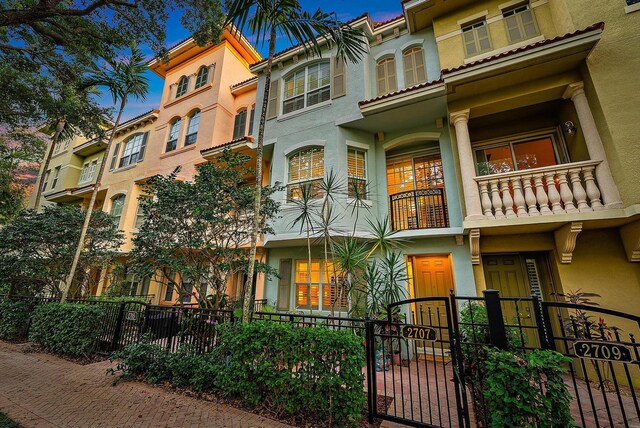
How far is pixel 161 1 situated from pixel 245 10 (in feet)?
18.0

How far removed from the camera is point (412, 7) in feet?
26.0

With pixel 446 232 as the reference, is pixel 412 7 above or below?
above

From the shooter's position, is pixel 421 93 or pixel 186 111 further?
pixel 186 111

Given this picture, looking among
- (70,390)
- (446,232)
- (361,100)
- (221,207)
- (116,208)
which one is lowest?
(70,390)

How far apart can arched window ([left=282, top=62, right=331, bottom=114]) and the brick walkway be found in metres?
9.20

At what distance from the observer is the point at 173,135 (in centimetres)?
1384

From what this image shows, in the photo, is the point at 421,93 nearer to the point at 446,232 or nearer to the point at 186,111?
the point at 446,232

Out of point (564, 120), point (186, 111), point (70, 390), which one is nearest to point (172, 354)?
point (70, 390)

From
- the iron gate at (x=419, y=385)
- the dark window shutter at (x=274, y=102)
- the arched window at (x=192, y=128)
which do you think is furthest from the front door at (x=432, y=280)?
the arched window at (x=192, y=128)

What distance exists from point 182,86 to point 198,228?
1218cm

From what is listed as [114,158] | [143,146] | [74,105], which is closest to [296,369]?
→ [74,105]

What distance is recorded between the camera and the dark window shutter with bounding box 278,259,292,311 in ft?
28.2

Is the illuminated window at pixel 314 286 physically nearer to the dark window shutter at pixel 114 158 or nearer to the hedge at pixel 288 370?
the hedge at pixel 288 370

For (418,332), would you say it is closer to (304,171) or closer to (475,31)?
(304,171)
